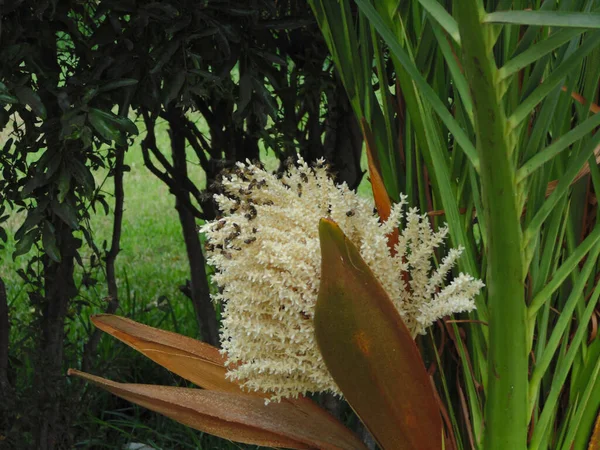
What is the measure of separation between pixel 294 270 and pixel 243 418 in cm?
30

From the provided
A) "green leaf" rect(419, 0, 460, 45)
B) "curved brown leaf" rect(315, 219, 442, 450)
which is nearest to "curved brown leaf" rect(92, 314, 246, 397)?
"curved brown leaf" rect(315, 219, 442, 450)

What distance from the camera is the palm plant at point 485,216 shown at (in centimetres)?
92

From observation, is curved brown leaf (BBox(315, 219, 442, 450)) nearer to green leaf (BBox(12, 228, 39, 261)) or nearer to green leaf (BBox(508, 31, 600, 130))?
green leaf (BBox(508, 31, 600, 130))

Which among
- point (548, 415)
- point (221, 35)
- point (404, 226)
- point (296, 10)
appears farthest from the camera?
point (296, 10)

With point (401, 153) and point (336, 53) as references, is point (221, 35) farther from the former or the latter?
point (401, 153)

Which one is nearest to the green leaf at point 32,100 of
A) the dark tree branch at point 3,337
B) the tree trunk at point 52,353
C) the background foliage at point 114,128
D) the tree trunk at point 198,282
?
the background foliage at point 114,128

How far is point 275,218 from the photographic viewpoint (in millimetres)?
1136

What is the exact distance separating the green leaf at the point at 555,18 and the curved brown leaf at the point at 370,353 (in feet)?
0.97

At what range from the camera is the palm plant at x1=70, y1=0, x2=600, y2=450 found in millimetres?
924

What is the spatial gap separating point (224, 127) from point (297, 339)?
4.87 ft

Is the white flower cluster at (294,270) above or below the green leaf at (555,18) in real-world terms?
below

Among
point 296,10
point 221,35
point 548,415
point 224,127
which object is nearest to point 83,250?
point 224,127

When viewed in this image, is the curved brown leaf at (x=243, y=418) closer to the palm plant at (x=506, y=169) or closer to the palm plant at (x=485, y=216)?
the palm plant at (x=485, y=216)

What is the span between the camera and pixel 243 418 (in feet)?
4.06
